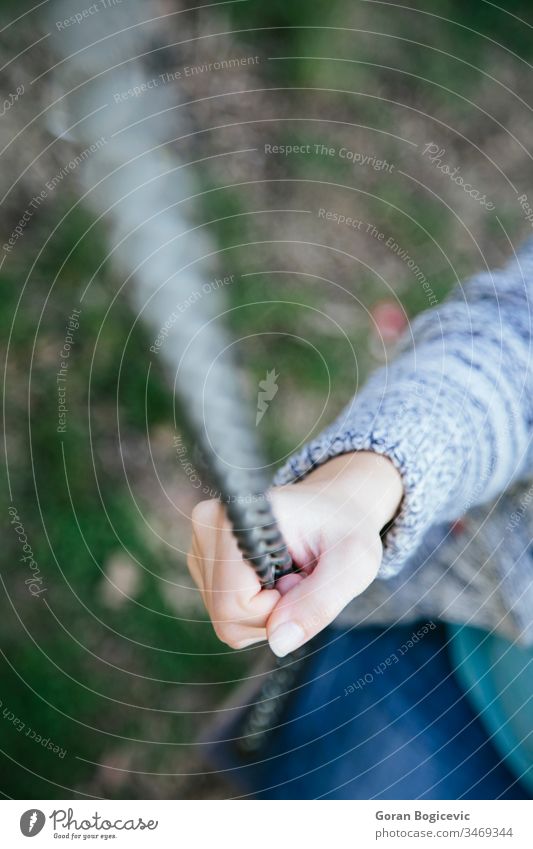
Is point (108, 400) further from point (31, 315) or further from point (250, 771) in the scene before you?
point (250, 771)

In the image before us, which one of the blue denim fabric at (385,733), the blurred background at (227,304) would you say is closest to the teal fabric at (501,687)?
the blue denim fabric at (385,733)

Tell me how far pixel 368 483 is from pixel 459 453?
5 centimetres

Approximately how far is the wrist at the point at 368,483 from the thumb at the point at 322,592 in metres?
0.01

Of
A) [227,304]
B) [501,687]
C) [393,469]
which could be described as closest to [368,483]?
[393,469]

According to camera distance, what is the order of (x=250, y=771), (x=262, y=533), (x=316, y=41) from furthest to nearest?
1. (x=316, y=41)
2. (x=250, y=771)
3. (x=262, y=533)

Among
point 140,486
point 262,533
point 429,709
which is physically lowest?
point 429,709

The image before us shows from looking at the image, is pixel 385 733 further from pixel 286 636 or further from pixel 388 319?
pixel 388 319

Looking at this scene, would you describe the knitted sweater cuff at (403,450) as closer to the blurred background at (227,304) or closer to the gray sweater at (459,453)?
the gray sweater at (459,453)

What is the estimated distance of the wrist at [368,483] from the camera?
360 millimetres

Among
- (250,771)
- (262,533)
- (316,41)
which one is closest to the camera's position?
(262,533)

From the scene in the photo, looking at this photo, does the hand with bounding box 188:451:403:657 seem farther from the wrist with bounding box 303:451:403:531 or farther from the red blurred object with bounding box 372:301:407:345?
the red blurred object with bounding box 372:301:407:345

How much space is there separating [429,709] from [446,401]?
0.58 feet

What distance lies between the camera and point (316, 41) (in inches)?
23.3
